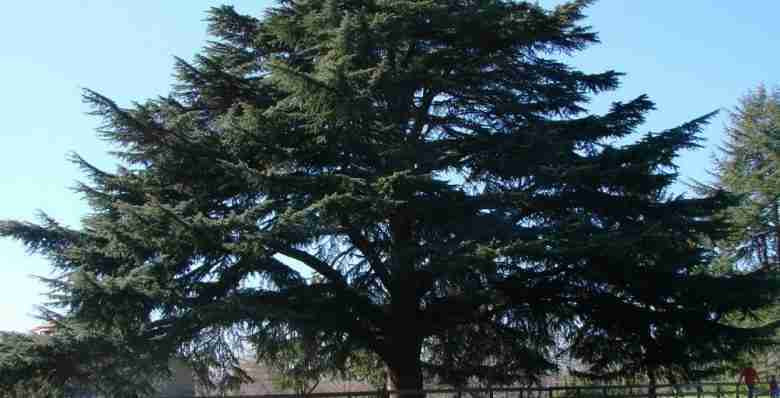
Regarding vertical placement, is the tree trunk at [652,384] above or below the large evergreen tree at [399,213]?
below

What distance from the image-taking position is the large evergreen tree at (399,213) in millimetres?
16312

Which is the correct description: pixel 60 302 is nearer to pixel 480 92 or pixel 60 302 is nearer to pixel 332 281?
pixel 332 281

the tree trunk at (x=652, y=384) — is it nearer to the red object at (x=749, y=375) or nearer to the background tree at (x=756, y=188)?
the red object at (x=749, y=375)

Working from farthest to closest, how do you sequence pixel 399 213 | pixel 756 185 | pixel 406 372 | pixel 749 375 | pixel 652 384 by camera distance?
1. pixel 756 185
2. pixel 749 375
3. pixel 652 384
4. pixel 406 372
5. pixel 399 213

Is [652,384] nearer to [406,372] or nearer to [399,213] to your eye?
[406,372]

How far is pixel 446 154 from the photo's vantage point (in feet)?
64.3

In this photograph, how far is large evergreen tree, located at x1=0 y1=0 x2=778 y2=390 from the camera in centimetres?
1631

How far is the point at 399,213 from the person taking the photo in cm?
1788

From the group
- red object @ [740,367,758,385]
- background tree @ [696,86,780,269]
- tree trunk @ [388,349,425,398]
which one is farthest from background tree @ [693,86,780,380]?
tree trunk @ [388,349,425,398]

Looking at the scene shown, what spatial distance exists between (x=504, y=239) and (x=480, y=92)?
16.5 ft

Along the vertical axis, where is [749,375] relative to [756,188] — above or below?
below

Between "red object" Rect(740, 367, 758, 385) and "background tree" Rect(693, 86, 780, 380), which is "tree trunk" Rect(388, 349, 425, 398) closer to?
"red object" Rect(740, 367, 758, 385)

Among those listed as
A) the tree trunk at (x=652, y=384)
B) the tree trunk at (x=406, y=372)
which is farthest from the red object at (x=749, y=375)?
the tree trunk at (x=406, y=372)

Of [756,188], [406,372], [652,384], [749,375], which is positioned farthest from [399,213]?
[756,188]
